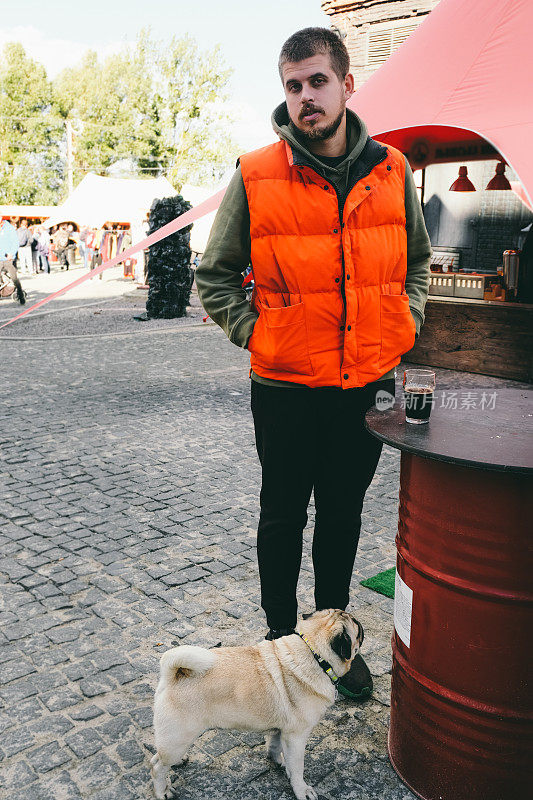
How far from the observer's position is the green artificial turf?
3.64 meters

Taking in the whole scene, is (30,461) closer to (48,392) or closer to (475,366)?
(48,392)

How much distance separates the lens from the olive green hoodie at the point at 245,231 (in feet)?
7.88

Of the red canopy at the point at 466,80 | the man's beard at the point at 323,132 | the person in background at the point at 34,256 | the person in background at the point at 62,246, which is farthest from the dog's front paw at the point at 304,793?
the person in background at the point at 62,246

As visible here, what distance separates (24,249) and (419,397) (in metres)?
28.5

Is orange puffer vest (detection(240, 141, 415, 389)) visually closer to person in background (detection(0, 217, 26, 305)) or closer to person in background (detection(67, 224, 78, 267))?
person in background (detection(0, 217, 26, 305))

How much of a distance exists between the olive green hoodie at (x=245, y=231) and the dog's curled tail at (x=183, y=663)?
0.96m

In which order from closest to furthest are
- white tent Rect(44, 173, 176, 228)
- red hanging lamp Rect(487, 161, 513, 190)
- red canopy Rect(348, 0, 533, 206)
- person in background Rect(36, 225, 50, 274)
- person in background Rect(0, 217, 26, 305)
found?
red canopy Rect(348, 0, 533, 206) → red hanging lamp Rect(487, 161, 513, 190) → person in background Rect(0, 217, 26, 305) → person in background Rect(36, 225, 50, 274) → white tent Rect(44, 173, 176, 228)

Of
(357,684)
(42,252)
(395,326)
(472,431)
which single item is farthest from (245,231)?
(42,252)

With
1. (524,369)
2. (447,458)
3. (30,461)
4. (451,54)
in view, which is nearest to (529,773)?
(447,458)

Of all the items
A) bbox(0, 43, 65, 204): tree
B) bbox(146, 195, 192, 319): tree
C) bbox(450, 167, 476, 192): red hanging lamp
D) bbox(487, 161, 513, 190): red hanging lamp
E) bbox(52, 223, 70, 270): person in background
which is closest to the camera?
bbox(487, 161, 513, 190): red hanging lamp

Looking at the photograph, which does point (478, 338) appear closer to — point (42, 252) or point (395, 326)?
point (395, 326)

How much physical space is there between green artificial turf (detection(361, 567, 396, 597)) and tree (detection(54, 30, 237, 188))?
4330 centimetres

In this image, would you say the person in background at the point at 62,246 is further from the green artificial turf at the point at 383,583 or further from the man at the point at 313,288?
the man at the point at 313,288

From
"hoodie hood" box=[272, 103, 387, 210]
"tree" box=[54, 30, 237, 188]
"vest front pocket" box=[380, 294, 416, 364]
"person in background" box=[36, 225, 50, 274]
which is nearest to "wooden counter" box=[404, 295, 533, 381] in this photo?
"vest front pocket" box=[380, 294, 416, 364]
